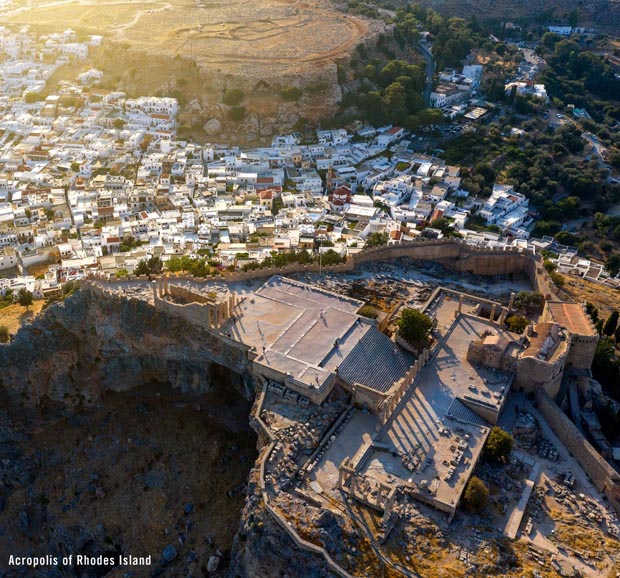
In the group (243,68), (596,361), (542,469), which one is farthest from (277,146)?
(542,469)

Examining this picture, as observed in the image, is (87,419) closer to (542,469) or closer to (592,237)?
(542,469)

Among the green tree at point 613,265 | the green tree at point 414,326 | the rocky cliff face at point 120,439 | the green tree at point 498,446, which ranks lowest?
the green tree at point 613,265

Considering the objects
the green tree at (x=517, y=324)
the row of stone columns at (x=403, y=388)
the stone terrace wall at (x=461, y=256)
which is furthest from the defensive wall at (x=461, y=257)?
the row of stone columns at (x=403, y=388)

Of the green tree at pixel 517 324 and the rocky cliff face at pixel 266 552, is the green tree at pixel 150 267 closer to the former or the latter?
the rocky cliff face at pixel 266 552

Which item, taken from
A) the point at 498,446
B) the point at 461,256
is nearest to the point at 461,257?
the point at 461,256

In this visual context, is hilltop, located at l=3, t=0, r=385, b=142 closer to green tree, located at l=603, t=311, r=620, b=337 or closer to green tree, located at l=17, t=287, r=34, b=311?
green tree, located at l=17, t=287, r=34, b=311

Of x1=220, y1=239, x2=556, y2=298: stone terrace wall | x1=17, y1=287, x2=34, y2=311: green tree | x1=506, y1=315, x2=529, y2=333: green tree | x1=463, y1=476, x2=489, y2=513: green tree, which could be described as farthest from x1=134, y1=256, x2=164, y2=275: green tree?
x1=463, y1=476, x2=489, y2=513: green tree

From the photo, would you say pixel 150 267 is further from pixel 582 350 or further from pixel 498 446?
pixel 582 350
